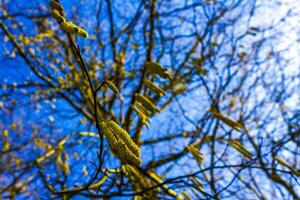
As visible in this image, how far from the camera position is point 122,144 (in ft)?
4.00

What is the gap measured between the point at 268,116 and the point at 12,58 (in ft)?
12.7

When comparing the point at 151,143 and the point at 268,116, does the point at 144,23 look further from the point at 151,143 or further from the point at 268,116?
the point at 268,116

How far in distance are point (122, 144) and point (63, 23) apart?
480 mm

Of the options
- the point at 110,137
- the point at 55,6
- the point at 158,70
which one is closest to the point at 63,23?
the point at 55,6

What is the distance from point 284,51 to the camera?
16.4 ft

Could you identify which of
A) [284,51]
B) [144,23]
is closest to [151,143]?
[144,23]

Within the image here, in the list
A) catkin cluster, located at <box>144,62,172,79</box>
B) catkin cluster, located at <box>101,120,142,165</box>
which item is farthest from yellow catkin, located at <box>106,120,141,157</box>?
catkin cluster, located at <box>144,62,172,79</box>

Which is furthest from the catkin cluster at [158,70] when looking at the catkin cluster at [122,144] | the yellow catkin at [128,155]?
the yellow catkin at [128,155]

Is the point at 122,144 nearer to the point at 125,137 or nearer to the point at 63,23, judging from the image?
the point at 125,137

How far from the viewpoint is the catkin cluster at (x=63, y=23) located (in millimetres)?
1288

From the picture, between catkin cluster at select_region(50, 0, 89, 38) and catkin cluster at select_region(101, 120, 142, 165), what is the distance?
34cm

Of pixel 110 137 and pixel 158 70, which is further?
pixel 158 70

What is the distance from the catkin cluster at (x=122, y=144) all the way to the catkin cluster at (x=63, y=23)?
337mm

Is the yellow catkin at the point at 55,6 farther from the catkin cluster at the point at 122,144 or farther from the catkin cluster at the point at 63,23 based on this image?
the catkin cluster at the point at 122,144
